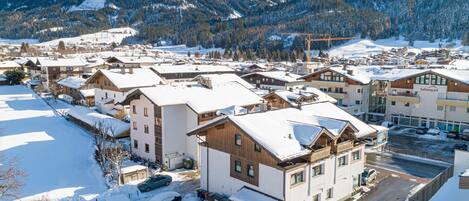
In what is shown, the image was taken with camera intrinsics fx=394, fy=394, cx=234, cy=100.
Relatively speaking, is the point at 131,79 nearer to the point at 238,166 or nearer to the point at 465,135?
the point at 238,166

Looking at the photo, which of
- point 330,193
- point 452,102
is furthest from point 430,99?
point 330,193

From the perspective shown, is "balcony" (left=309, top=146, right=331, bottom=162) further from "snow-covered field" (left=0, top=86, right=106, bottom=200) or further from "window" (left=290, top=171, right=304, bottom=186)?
"snow-covered field" (left=0, top=86, right=106, bottom=200)

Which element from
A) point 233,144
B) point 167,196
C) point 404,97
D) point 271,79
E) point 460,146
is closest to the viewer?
point 233,144

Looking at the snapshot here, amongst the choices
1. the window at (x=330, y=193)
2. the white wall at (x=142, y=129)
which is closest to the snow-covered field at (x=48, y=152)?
the white wall at (x=142, y=129)

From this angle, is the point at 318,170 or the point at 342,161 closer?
the point at 318,170

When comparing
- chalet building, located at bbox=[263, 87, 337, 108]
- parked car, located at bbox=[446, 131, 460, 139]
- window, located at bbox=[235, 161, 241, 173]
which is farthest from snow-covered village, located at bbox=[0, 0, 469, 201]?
parked car, located at bbox=[446, 131, 460, 139]

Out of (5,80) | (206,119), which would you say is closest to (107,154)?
(206,119)

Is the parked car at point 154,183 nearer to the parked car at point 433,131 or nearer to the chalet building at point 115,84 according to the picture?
the chalet building at point 115,84
